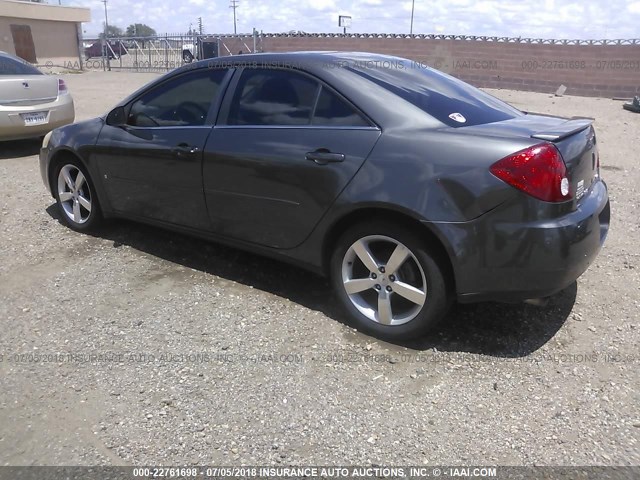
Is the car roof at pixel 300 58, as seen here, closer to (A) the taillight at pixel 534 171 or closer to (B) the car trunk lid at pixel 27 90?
(A) the taillight at pixel 534 171

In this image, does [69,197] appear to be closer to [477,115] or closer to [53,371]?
[53,371]

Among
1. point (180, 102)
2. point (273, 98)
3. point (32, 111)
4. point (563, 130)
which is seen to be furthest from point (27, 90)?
point (563, 130)

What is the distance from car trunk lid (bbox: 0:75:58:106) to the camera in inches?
297

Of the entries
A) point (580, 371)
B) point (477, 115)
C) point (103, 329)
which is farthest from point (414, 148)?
point (103, 329)

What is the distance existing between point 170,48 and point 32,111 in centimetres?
2603

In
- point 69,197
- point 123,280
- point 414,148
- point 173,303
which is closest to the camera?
point 414,148

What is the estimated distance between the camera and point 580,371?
302 centimetres

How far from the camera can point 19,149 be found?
8617 millimetres

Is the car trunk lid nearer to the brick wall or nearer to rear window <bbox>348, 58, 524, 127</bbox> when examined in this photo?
rear window <bbox>348, 58, 524, 127</bbox>

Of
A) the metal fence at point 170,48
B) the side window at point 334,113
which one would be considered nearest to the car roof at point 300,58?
the side window at point 334,113

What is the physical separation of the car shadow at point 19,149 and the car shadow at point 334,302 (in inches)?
163

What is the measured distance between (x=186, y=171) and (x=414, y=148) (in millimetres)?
1761

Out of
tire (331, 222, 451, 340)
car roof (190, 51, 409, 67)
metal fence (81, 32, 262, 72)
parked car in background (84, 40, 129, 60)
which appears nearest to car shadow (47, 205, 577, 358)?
tire (331, 222, 451, 340)

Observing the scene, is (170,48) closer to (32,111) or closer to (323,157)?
(32,111)
